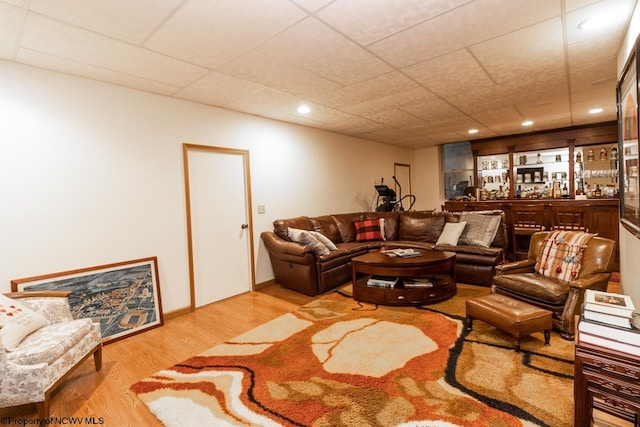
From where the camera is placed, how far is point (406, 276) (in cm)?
367

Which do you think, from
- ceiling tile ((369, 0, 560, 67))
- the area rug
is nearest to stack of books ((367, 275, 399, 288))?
the area rug

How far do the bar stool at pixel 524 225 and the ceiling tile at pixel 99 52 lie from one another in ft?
19.3

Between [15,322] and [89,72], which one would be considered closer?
[15,322]

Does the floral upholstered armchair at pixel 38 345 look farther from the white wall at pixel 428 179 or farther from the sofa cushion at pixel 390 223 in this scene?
the white wall at pixel 428 179

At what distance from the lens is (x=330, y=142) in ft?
19.2

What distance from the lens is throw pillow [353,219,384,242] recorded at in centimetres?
548

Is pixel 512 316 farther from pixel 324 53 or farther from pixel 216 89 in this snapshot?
pixel 216 89

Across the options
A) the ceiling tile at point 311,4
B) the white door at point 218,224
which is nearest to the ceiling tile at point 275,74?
the ceiling tile at point 311,4

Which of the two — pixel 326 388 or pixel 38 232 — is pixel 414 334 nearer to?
pixel 326 388

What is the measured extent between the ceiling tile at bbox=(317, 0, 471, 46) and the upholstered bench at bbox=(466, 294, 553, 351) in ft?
7.59

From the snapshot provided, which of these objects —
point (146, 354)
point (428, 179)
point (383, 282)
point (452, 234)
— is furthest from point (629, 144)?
point (428, 179)

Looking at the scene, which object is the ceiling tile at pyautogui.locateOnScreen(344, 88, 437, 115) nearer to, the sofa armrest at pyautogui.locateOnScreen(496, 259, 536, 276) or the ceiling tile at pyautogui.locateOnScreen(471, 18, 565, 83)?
the ceiling tile at pyautogui.locateOnScreen(471, 18, 565, 83)

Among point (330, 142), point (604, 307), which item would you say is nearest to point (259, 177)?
point (330, 142)

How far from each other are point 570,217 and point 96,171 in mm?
6914
